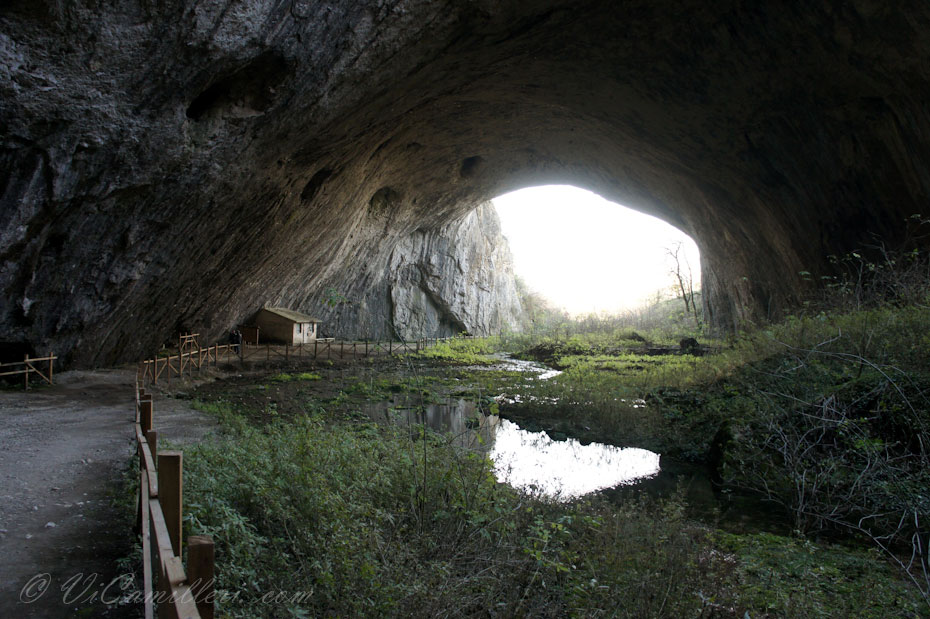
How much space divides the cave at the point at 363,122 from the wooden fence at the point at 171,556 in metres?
3.37

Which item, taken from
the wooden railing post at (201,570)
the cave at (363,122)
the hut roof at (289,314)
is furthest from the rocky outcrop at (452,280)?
the wooden railing post at (201,570)

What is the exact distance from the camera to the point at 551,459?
9.59 m

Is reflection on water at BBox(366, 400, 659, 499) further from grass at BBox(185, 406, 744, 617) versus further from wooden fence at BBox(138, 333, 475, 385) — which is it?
wooden fence at BBox(138, 333, 475, 385)

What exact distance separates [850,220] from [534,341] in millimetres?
20776

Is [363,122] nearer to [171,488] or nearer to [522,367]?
[171,488]

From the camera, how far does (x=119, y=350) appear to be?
50.6 feet

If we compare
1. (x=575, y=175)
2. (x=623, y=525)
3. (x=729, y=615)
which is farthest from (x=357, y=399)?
(x=575, y=175)

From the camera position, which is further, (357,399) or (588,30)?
(357,399)

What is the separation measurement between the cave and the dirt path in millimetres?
Result: 3055

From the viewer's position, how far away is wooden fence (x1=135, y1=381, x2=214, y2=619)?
6.43 feet

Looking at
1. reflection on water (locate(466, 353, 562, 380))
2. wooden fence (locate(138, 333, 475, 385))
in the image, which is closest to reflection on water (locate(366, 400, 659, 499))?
wooden fence (locate(138, 333, 475, 385))

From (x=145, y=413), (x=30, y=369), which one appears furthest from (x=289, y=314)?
(x=145, y=413)

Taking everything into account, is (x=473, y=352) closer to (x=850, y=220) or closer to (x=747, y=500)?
(x=850, y=220)

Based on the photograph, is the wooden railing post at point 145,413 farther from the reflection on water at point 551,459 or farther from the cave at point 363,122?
the reflection on water at point 551,459
